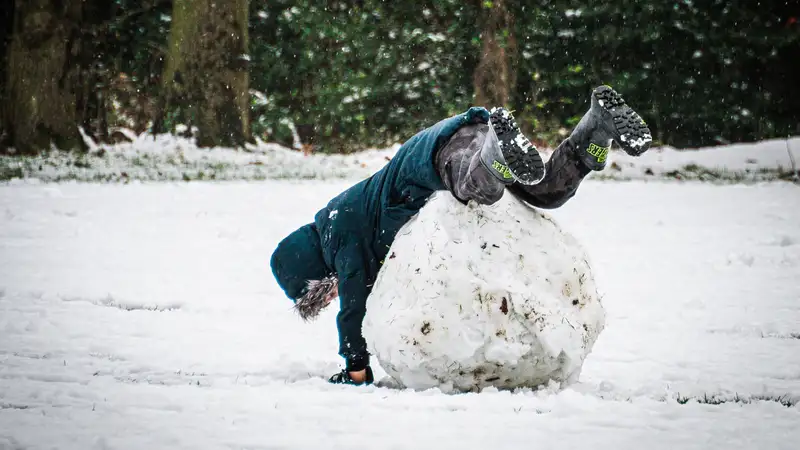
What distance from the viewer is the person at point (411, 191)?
3342 millimetres

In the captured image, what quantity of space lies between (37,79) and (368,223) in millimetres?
12079

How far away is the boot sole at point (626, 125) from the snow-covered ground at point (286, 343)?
957 mm

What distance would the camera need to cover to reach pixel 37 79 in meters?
14.0

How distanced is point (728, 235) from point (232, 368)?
5.25 m

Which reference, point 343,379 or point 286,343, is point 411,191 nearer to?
point 343,379

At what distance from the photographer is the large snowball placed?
3.15m

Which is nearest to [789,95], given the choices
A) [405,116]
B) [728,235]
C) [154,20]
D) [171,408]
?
[405,116]

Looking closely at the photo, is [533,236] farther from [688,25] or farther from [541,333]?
[688,25]

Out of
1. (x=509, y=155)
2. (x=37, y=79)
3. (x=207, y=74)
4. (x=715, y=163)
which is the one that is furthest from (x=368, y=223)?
(x=37, y=79)

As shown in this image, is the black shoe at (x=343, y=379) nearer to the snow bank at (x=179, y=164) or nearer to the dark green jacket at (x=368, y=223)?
the dark green jacket at (x=368, y=223)

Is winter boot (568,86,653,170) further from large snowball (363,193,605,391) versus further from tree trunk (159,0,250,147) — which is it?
tree trunk (159,0,250,147)

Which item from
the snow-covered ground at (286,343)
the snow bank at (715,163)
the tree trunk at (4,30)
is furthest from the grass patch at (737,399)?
the tree trunk at (4,30)

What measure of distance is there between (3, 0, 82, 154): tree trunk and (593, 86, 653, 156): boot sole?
40.3 ft

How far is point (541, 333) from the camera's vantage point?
3205 millimetres
